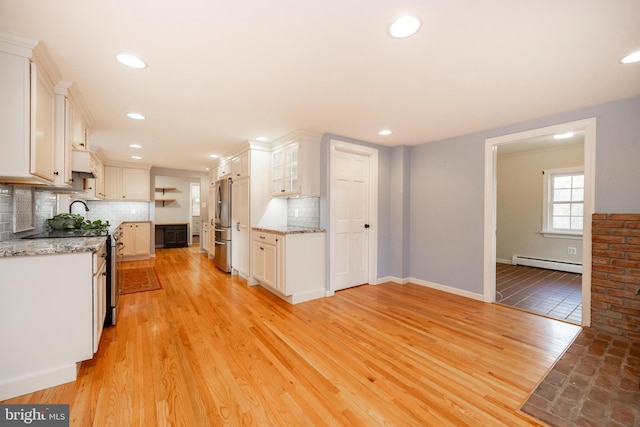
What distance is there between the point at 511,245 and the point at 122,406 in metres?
6.79

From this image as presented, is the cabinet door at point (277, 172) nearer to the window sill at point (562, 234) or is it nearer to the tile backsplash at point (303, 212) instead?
the tile backsplash at point (303, 212)

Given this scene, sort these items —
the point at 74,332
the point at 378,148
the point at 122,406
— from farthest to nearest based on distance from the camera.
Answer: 1. the point at 378,148
2. the point at 74,332
3. the point at 122,406

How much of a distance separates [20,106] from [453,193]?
4.54m

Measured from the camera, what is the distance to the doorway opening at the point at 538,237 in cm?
274

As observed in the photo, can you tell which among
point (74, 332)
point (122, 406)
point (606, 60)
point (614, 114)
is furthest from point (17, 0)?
point (614, 114)

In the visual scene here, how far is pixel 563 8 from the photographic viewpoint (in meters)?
1.39

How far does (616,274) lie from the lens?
2557 mm

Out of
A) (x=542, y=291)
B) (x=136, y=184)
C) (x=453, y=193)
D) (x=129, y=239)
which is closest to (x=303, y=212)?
(x=453, y=193)

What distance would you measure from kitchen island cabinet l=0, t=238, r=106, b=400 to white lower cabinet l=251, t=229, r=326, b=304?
1.87m

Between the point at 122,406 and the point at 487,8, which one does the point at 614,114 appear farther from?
the point at 122,406

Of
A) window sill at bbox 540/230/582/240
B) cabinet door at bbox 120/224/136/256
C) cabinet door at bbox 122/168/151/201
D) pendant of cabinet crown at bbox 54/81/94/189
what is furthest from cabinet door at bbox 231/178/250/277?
window sill at bbox 540/230/582/240

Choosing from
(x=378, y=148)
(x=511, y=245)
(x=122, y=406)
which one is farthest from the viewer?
(x=511, y=245)

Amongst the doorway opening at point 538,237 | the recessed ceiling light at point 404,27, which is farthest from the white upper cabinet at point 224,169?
the doorway opening at point 538,237

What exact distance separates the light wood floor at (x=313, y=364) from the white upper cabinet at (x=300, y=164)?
1578mm
